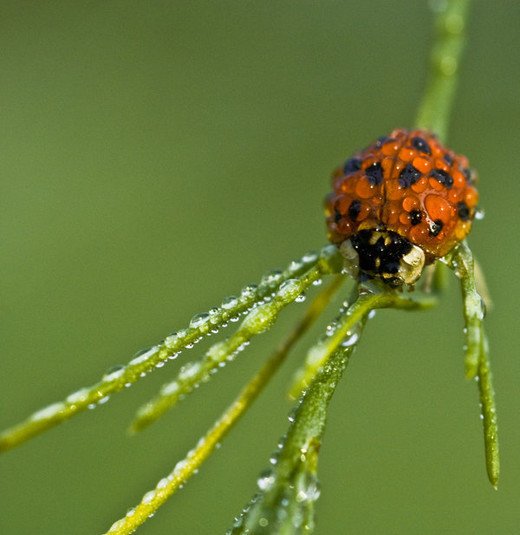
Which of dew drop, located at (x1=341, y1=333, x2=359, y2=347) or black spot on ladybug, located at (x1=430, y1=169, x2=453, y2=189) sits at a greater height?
black spot on ladybug, located at (x1=430, y1=169, x2=453, y2=189)

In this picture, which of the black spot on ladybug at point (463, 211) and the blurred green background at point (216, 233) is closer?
the black spot on ladybug at point (463, 211)

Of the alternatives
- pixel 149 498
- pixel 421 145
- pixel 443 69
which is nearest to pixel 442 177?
pixel 421 145

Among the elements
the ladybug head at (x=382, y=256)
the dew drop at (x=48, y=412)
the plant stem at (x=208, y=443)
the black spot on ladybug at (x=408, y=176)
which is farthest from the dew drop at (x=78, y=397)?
the black spot on ladybug at (x=408, y=176)

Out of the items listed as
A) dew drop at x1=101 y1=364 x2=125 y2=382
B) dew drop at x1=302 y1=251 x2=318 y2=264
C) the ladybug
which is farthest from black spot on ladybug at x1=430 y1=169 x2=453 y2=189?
dew drop at x1=101 y1=364 x2=125 y2=382

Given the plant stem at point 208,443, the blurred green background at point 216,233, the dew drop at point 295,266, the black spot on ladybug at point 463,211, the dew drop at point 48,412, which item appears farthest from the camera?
the blurred green background at point 216,233

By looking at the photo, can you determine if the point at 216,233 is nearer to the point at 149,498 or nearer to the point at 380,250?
the point at 380,250

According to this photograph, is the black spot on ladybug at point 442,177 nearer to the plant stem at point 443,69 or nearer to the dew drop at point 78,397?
the plant stem at point 443,69

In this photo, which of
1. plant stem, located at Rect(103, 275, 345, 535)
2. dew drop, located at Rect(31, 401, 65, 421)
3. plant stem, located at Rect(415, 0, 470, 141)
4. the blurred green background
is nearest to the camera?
dew drop, located at Rect(31, 401, 65, 421)

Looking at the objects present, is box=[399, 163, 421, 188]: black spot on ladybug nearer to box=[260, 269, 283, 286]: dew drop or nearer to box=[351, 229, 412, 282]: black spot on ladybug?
box=[351, 229, 412, 282]: black spot on ladybug
